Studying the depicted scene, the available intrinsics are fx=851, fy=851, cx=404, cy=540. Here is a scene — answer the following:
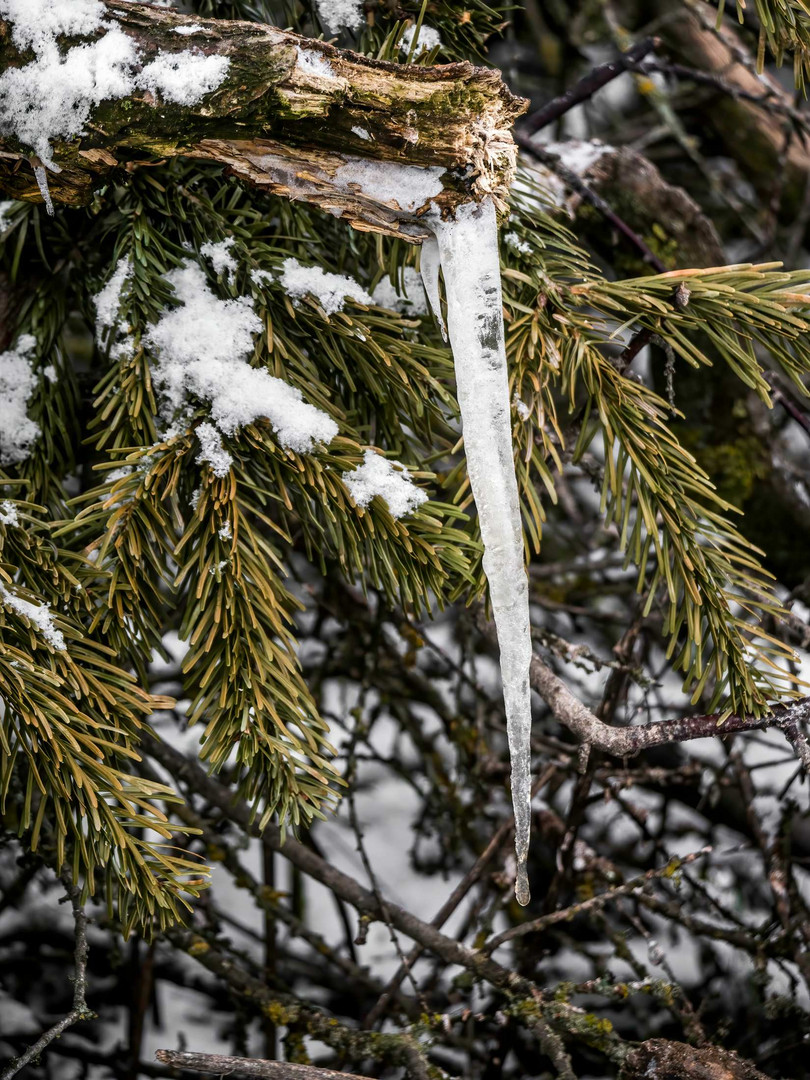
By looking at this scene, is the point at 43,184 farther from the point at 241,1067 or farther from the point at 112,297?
the point at 241,1067

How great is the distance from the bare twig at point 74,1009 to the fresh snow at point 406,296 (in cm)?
74

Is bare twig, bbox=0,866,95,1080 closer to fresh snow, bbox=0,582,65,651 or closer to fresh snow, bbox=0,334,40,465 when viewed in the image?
fresh snow, bbox=0,582,65,651

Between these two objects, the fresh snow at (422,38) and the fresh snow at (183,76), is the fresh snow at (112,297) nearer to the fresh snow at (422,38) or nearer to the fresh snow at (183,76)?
the fresh snow at (183,76)

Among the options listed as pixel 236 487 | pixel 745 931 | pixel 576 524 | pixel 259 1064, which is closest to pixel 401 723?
pixel 576 524

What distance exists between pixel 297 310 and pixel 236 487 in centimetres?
20

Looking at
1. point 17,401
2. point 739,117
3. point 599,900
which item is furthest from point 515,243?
point 739,117

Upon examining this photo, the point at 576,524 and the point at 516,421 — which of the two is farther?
the point at 576,524

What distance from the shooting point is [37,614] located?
0.79m

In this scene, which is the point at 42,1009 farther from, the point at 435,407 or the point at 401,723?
the point at 435,407

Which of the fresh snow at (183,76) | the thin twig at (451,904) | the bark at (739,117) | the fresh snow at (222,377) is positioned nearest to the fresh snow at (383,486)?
the fresh snow at (222,377)

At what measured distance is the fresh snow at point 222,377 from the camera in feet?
2.83

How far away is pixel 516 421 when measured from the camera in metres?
0.91

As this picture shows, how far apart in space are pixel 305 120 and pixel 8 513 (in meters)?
0.46

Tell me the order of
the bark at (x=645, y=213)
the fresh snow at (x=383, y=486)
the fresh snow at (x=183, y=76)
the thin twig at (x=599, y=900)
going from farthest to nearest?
1. the bark at (x=645, y=213)
2. the thin twig at (x=599, y=900)
3. the fresh snow at (x=383, y=486)
4. the fresh snow at (x=183, y=76)
